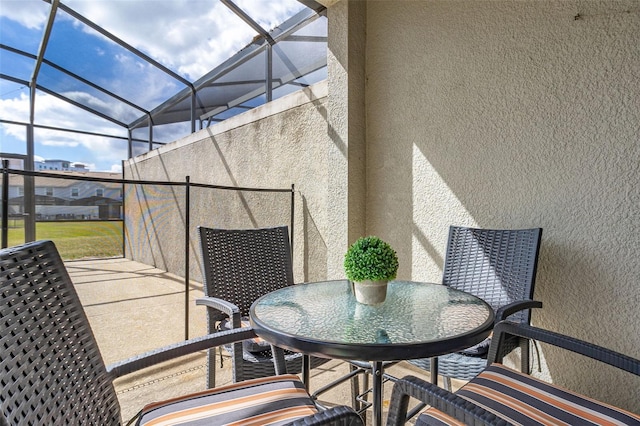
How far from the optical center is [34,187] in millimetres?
5035

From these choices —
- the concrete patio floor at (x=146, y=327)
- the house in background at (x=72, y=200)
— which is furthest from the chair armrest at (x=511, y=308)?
the house in background at (x=72, y=200)

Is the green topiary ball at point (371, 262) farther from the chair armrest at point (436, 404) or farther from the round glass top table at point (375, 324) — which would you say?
the chair armrest at point (436, 404)

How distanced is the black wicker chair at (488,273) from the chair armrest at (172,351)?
3.27 feet

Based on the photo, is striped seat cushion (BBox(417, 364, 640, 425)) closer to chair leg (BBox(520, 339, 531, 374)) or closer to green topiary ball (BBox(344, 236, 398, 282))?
chair leg (BBox(520, 339, 531, 374))

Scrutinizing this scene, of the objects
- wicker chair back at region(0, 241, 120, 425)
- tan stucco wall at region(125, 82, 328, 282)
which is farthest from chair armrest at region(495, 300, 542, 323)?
tan stucco wall at region(125, 82, 328, 282)

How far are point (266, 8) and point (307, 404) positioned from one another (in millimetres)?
3899

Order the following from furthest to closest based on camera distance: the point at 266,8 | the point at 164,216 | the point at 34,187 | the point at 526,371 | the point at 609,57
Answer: the point at 164,216, the point at 34,187, the point at 266,8, the point at 609,57, the point at 526,371

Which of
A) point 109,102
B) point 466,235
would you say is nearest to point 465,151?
point 466,235

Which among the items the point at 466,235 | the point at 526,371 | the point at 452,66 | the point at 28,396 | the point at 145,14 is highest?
the point at 145,14

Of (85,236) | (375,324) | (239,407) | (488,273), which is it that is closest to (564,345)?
(375,324)

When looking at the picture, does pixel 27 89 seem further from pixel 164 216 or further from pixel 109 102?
pixel 164 216

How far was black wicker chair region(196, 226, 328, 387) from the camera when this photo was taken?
1702 mm

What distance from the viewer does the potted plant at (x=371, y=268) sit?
1.41m

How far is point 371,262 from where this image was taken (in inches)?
55.1
